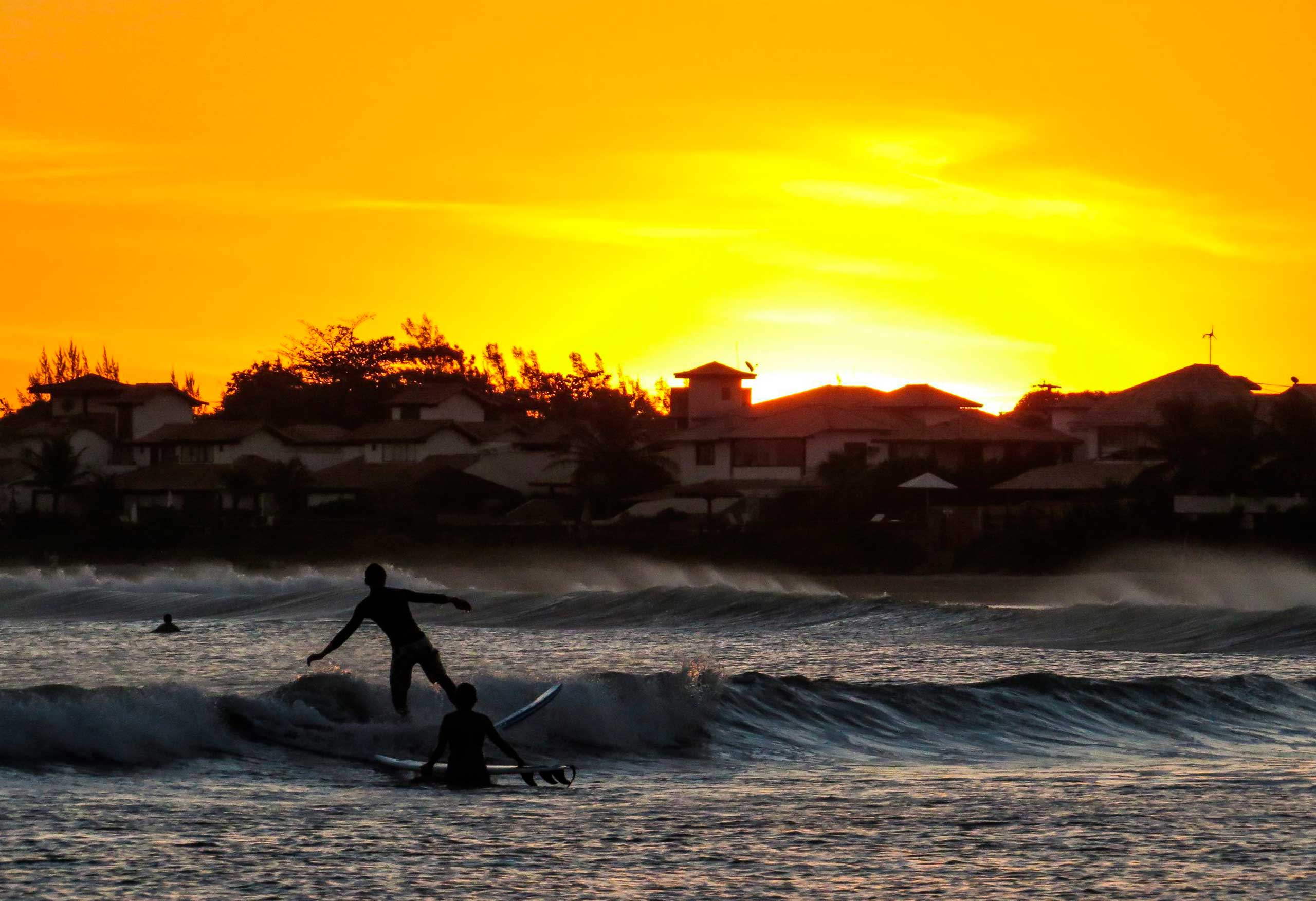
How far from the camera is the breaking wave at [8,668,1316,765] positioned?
14922 mm

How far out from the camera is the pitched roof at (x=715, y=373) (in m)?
86.6

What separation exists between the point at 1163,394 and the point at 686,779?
66.4 meters

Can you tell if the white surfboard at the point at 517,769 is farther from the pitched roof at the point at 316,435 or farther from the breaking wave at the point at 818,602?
the pitched roof at the point at 316,435

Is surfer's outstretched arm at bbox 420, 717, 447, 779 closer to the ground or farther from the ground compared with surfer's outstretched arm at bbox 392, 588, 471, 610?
closer to the ground

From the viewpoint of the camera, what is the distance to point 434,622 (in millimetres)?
41531

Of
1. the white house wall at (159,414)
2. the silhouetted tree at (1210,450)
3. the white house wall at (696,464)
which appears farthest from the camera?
the white house wall at (159,414)

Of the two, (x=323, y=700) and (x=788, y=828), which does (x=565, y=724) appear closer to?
(x=323, y=700)

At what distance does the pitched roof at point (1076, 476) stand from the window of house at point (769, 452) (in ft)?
33.5

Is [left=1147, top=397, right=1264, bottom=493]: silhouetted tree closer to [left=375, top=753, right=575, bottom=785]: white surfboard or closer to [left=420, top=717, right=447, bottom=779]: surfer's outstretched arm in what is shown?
[left=375, top=753, right=575, bottom=785]: white surfboard

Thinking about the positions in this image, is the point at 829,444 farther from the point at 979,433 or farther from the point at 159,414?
the point at 159,414

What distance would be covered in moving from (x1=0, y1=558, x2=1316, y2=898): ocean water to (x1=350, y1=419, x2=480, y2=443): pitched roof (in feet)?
197

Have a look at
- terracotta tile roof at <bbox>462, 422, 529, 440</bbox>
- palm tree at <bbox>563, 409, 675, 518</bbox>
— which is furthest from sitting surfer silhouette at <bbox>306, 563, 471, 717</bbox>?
terracotta tile roof at <bbox>462, 422, 529, 440</bbox>

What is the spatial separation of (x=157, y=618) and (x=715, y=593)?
47.4ft

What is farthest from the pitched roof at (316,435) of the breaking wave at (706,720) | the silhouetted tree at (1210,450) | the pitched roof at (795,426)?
the breaking wave at (706,720)
